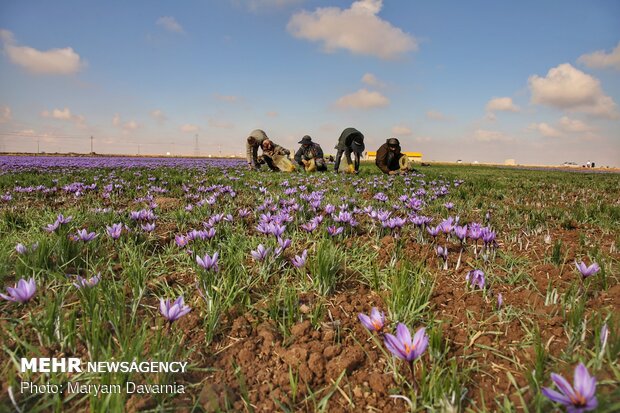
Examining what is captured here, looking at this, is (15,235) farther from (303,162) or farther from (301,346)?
(303,162)

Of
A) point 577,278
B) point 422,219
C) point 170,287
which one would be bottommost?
point 170,287

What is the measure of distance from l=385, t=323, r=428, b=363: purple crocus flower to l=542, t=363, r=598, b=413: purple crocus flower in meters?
0.41

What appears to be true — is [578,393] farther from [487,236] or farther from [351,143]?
[351,143]

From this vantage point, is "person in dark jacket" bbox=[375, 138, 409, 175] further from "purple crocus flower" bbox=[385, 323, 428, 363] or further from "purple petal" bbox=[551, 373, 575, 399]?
"purple petal" bbox=[551, 373, 575, 399]

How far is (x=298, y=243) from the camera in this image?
12.1 feet

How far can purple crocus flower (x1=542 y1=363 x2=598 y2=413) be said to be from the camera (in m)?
1.07

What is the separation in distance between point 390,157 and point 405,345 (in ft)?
55.2

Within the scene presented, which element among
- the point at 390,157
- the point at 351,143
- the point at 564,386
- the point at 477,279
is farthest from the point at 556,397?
the point at 390,157

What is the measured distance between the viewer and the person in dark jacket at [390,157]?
17.1 meters

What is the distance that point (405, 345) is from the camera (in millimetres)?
1420

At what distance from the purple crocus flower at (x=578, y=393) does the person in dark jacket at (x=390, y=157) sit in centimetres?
1624

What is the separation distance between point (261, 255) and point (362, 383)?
1.28m

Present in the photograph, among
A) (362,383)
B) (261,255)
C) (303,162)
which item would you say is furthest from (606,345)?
(303,162)

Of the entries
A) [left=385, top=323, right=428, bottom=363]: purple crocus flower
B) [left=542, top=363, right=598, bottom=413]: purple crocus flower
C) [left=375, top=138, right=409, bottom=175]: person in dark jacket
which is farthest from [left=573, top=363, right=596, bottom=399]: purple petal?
[left=375, top=138, right=409, bottom=175]: person in dark jacket
